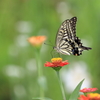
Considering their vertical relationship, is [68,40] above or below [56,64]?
above

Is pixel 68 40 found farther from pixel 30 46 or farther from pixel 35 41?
pixel 30 46

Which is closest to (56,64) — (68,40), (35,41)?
(35,41)

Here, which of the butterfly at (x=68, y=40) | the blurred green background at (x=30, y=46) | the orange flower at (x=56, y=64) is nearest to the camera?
the orange flower at (x=56, y=64)

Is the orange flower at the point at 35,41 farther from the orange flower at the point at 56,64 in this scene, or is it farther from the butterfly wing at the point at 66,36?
the butterfly wing at the point at 66,36

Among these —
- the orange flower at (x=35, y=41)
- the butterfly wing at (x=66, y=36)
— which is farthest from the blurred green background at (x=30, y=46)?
the orange flower at (x=35, y=41)

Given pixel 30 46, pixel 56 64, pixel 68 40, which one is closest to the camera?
pixel 56 64

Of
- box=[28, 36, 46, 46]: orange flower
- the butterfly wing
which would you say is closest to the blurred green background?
the butterfly wing
